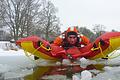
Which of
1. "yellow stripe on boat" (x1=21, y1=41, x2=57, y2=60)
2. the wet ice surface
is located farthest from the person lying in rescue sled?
the wet ice surface

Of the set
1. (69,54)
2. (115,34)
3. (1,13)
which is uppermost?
(1,13)

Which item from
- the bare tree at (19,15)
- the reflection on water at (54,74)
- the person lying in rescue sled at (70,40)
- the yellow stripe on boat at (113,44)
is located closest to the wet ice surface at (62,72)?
the reflection on water at (54,74)

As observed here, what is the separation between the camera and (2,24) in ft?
133

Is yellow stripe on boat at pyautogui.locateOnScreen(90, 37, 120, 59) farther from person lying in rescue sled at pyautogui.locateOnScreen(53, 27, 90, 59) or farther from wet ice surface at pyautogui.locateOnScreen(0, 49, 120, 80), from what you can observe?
person lying in rescue sled at pyautogui.locateOnScreen(53, 27, 90, 59)

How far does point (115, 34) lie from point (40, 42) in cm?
212

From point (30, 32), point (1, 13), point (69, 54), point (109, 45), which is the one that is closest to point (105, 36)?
point (109, 45)

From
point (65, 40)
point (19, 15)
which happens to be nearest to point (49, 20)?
point (19, 15)

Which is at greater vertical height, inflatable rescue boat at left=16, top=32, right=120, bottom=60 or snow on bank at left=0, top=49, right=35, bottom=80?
inflatable rescue boat at left=16, top=32, right=120, bottom=60

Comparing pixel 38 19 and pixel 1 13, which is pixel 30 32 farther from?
pixel 1 13

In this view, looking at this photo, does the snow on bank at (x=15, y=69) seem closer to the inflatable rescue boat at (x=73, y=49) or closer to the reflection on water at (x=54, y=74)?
the reflection on water at (x=54, y=74)

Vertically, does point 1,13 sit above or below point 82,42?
above

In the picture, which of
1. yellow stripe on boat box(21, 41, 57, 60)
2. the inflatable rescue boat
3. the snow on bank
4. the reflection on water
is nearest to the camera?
the reflection on water

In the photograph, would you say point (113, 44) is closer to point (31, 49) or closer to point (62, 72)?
point (31, 49)

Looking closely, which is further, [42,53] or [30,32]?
[30,32]
